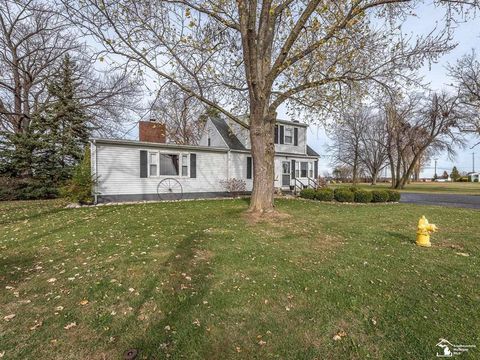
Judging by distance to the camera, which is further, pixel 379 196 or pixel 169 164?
pixel 379 196

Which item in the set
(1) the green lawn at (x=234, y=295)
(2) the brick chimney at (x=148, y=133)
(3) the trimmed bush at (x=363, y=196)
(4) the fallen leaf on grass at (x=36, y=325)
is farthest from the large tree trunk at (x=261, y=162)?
(2) the brick chimney at (x=148, y=133)

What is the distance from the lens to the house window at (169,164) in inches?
573

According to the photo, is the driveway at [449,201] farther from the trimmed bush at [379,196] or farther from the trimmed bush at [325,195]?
the trimmed bush at [325,195]

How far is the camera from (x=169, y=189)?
1472 cm

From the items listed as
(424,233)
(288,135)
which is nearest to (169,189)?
(288,135)

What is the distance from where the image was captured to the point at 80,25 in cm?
764

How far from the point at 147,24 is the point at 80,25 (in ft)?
5.99

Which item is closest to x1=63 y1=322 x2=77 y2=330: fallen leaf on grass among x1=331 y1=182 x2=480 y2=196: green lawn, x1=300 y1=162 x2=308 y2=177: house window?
x1=300 y1=162 x2=308 y2=177: house window

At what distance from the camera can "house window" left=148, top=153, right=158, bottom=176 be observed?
14.1 meters

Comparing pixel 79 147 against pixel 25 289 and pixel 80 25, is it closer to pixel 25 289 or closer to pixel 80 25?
pixel 80 25

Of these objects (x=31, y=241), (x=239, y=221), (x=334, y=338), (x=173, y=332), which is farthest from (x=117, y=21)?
(x=334, y=338)

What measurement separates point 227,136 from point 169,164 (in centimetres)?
523

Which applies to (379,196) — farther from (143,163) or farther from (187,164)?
(143,163)

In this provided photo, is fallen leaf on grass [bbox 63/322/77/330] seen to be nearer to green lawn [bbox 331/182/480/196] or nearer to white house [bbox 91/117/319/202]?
white house [bbox 91/117/319/202]
